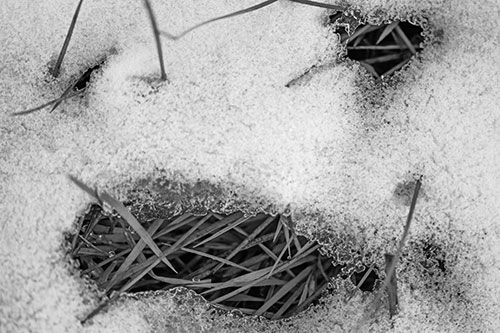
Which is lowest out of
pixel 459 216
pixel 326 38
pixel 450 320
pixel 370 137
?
pixel 450 320

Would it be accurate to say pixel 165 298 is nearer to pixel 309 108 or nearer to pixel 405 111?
pixel 309 108

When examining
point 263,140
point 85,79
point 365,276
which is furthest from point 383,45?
point 85,79

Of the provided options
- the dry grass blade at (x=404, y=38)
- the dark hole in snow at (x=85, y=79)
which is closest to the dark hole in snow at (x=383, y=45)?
the dry grass blade at (x=404, y=38)

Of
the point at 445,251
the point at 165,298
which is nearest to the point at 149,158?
the point at 165,298

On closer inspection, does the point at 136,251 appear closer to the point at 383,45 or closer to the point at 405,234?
the point at 405,234

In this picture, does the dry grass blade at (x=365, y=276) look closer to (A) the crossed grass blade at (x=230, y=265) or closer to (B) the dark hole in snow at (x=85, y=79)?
(A) the crossed grass blade at (x=230, y=265)

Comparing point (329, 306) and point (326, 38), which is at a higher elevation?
point (326, 38)

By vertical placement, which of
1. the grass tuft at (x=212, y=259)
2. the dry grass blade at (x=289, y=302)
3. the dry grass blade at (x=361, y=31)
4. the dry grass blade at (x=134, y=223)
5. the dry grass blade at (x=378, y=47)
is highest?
the dry grass blade at (x=361, y=31)

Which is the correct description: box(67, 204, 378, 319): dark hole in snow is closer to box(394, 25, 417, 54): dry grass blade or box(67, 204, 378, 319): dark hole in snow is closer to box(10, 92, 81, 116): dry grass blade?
box(10, 92, 81, 116): dry grass blade
